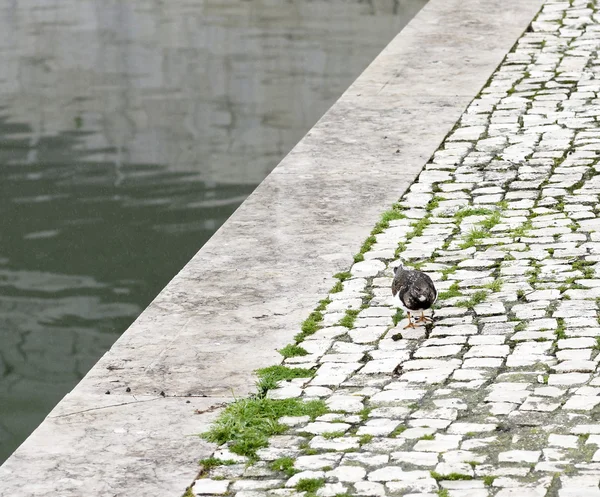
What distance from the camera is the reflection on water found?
8.52 m

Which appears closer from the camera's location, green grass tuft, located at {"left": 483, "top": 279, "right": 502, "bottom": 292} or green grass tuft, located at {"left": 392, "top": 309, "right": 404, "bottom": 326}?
green grass tuft, located at {"left": 392, "top": 309, "right": 404, "bottom": 326}

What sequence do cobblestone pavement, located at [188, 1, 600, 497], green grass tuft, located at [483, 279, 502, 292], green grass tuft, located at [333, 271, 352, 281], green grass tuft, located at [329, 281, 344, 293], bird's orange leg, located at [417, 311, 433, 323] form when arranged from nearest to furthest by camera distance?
cobblestone pavement, located at [188, 1, 600, 497]
bird's orange leg, located at [417, 311, 433, 323]
green grass tuft, located at [483, 279, 502, 292]
green grass tuft, located at [329, 281, 344, 293]
green grass tuft, located at [333, 271, 352, 281]

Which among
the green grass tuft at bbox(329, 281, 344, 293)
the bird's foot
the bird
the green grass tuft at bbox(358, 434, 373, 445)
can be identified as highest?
the bird

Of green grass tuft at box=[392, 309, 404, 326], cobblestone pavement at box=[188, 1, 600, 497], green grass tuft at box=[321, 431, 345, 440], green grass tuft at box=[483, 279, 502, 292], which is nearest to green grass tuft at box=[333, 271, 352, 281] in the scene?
cobblestone pavement at box=[188, 1, 600, 497]

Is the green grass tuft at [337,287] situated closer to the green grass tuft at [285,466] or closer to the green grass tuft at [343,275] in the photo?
the green grass tuft at [343,275]

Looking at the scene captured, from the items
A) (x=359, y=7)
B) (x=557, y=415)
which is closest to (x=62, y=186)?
(x=557, y=415)

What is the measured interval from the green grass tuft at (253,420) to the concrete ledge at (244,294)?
14 cm

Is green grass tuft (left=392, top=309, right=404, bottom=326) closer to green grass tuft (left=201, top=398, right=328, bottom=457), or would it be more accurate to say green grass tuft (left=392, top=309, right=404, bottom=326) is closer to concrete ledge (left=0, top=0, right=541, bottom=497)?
concrete ledge (left=0, top=0, right=541, bottom=497)

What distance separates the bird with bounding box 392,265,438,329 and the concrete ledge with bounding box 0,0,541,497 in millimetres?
778

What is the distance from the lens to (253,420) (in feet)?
20.7

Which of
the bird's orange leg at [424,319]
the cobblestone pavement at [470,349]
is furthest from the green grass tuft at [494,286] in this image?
the bird's orange leg at [424,319]

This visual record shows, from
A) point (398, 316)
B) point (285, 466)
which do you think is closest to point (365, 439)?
point (285, 466)

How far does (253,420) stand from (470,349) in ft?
5.13

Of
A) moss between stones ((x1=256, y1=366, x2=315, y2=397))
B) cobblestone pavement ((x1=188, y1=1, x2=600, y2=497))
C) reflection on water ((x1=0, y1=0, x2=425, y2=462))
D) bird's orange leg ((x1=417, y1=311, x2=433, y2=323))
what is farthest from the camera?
reflection on water ((x1=0, y1=0, x2=425, y2=462))
